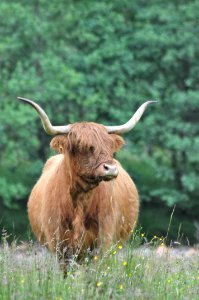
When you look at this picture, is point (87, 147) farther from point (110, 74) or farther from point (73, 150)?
point (110, 74)

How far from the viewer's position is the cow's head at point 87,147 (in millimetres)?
8117

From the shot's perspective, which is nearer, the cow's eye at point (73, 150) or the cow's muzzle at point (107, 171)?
the cow's muzzle at point (107, 171)

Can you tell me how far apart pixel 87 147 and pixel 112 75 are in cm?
1778

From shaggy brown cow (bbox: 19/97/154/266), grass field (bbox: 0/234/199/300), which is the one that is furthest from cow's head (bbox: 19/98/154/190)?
grass field (bbox: 0/234/199/300)

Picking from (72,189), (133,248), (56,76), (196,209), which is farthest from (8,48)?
(133,248)

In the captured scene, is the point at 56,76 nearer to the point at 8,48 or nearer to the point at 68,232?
the point at 8,48

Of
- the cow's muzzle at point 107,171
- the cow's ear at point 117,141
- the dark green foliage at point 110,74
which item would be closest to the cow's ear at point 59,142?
the cow's ear at point 117,141

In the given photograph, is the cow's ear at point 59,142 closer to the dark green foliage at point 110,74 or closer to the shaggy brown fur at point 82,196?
the shaggy brown fur at point 82,196

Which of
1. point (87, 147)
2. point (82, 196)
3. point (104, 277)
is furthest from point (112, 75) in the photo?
point (104, 277)

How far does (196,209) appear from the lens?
26.2 meters

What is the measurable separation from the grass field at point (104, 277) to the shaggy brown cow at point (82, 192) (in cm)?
113

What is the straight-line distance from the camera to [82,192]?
8531 millimetres

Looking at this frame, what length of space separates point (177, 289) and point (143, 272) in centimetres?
39

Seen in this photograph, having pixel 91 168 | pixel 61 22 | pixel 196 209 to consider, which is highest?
pixel 61 22
